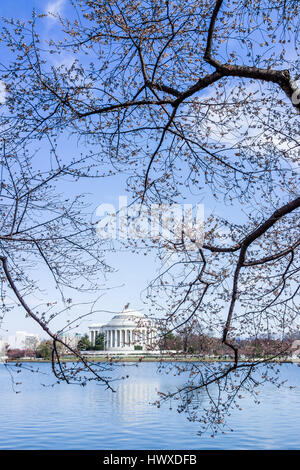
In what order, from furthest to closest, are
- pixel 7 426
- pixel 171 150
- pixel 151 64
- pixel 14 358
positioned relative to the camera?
pixel 7 426 < pixel 171 150 < pixel 151 64 < pixel 14 358

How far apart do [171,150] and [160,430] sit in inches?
570

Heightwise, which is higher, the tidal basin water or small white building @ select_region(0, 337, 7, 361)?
small white building @ select_region(0, 337, 7, 361)

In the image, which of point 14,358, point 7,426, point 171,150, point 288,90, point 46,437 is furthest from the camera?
point 7,426

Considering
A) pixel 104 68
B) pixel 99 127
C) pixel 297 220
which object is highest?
pixel 104 68

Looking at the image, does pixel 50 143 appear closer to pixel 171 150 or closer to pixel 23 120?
pixel 23 120

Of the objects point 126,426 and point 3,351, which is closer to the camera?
point 3,351

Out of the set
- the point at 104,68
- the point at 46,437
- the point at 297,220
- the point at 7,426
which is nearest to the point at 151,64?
the point at 104,68

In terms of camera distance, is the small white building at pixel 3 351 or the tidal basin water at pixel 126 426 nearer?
the small white building at pixel 3 351

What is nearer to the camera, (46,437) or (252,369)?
(252,369)

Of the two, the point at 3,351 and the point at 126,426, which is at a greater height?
the point at 3,351

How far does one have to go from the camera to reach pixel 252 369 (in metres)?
6.58

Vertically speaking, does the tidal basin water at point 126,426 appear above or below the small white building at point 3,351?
below

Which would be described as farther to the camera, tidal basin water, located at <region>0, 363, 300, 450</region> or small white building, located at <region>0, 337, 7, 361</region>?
tidal basin water, located at <region>0, 363, 300, 450</region>

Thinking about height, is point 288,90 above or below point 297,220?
above
